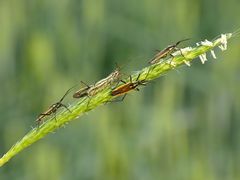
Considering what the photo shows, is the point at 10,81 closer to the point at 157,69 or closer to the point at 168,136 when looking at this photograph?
the point at 168,136

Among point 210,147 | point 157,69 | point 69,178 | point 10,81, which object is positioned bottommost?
point 157,69

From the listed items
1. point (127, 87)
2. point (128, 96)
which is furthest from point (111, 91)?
point (128, 96)

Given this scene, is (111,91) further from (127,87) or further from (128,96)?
(128,96)

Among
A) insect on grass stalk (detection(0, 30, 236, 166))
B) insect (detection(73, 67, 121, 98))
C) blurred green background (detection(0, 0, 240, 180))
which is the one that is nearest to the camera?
insect on grass stalk (detection(0, 30, 236, 166))

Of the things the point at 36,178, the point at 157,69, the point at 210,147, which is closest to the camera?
the point at 157,69

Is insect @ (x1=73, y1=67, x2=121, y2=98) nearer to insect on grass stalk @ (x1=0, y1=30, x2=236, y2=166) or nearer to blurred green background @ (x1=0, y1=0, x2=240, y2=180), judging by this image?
insect on grass stalk @ (x1=0, y1=30, x2=236, y2=166)

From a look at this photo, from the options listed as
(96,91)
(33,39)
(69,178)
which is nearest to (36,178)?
(69,178)

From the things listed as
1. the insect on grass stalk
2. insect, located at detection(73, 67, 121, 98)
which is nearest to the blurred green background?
insect, located at detection(73, 67, 121, 98)

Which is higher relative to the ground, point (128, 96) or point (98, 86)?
point (128, 96)
